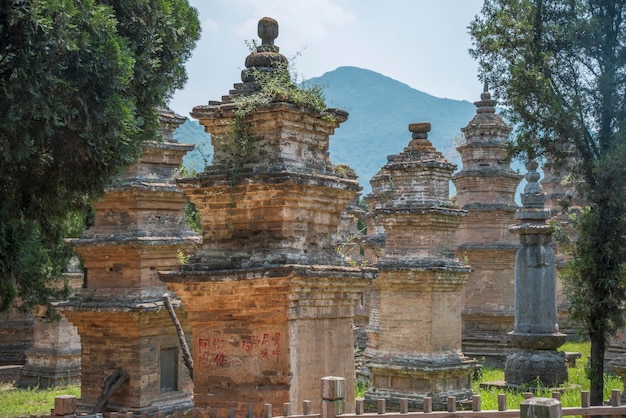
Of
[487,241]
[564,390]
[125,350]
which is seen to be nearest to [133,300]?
[125,350]

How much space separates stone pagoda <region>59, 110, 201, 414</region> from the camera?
15984 millimetres

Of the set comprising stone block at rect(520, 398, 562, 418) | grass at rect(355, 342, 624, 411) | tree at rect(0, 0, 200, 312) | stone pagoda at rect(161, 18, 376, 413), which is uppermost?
tree at rect(0, 0, 200, 312)

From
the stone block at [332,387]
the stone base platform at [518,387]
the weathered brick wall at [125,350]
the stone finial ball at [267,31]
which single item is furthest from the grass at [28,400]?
the stone block at [332,387]

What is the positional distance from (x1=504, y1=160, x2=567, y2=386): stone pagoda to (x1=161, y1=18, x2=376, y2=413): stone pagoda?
11.4 metres

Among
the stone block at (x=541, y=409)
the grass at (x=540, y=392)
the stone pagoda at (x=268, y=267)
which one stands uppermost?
the stone pagoda at (x=268, y=267)

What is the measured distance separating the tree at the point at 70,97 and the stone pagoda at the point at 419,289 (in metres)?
6.93

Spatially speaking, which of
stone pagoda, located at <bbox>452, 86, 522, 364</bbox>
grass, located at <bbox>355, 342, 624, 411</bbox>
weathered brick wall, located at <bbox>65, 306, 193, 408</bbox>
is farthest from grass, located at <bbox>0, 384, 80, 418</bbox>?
stone pagoda, located at <bbox>452, 86, 522, 364</bbox>

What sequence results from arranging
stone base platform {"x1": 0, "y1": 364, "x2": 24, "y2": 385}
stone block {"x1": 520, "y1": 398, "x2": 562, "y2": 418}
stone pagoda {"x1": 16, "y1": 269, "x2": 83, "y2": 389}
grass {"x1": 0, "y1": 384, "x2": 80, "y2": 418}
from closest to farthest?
stone block {"x1": 520, "y1": 398, "x2": 562, "y2": 418}
grass {"x1": 0, "y1": 384, "x2": 80, "y2": 418}
stone pagoda {"x1": 16, "y1": 269, "x2": 83, "y2": 389}
stone base platform {"x1": 0, "y1": 364, "x2": 24, "y2": 385}

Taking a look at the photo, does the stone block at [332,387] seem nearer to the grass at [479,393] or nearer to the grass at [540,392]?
the grass at [540,392]

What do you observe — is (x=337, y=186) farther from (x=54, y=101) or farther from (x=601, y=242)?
(x=601, y=242)

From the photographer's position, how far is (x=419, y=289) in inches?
736

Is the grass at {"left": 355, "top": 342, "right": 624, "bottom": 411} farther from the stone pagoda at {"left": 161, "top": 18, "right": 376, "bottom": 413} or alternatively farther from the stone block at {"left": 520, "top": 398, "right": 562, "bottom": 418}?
the stone block at {"left": 520, "top": 398, "right": 562, "bottom": 418}

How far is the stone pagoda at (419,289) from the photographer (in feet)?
60.7

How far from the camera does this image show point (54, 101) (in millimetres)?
10305
